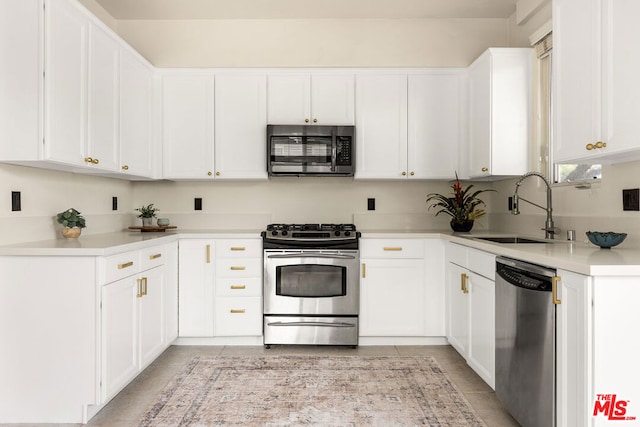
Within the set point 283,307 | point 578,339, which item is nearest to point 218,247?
point 283,307

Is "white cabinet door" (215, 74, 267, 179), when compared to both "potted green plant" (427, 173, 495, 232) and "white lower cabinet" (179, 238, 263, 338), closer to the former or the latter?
"white lower cabinet" (179, 238, 263, 338)

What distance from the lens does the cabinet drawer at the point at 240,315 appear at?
133 inches

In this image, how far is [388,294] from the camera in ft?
11.2

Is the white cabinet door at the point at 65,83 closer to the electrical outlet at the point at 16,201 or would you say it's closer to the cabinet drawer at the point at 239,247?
the electrical outlet at the point at 16,201

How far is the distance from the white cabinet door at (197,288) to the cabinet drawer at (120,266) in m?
0.77

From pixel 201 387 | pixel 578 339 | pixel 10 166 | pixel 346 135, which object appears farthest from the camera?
pixel 346 135

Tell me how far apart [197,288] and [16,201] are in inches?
55.7

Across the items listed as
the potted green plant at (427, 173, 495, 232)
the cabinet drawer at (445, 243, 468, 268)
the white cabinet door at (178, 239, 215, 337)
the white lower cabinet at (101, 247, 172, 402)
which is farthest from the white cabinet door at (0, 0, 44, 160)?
the potted green plant at (427, 173, 495, 232)

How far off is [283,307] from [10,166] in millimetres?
2031

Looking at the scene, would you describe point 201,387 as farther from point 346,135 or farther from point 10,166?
point 346,135

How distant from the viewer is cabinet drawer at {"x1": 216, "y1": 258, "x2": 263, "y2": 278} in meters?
3.39

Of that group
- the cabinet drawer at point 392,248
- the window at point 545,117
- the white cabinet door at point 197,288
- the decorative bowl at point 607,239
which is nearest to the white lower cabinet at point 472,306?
the cabinet drawer at point 392,248

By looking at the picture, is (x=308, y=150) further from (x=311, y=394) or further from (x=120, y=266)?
(x=311, y=394)

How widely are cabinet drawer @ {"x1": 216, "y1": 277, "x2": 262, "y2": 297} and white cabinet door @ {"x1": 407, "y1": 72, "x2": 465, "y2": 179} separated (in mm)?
1619
